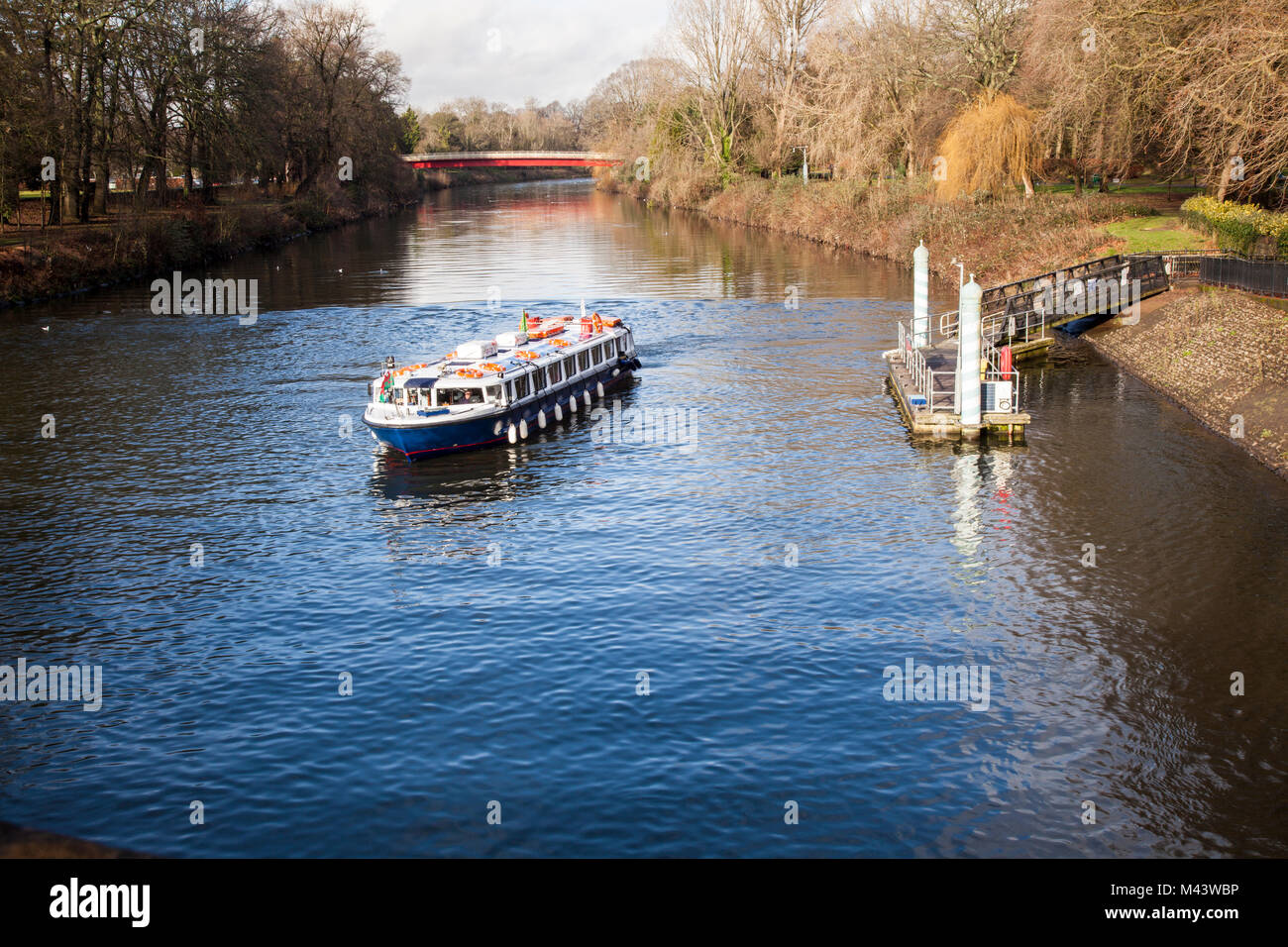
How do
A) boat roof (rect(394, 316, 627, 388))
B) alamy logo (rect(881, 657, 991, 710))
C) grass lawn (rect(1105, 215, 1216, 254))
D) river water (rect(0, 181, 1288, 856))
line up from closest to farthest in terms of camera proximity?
river water (rect(0, 181, 1288, 856)) → alamy logo (rect(881, 657, 991, 710)) → boat roof (rect(394, 316, 627, 388)) → grass lawn (rect(1105, 215, 1216, 254))

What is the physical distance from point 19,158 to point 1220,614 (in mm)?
79837

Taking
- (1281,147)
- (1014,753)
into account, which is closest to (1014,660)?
(1014,753)

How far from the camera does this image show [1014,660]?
26266mm

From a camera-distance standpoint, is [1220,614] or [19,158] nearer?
[1220,614]

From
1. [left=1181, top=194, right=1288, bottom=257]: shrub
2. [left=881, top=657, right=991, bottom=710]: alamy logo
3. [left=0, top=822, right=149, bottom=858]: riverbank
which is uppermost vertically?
[left=1181, top=194, right=1288, bottom=257]: shrub

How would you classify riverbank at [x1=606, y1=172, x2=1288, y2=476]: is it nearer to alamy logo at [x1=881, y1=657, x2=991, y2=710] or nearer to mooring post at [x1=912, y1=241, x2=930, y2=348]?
mooring post at [x1=912, y1=241, x2=930, y2=348]

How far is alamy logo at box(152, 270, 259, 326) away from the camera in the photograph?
7794cm

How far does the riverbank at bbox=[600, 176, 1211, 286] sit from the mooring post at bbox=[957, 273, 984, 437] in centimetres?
2910

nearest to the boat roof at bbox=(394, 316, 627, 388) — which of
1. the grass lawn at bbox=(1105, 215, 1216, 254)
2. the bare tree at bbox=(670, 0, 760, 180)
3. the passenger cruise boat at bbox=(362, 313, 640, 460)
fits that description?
the passenger cruise boat at bbox=(362, 313, 640, 460)

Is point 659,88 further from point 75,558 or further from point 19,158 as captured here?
point 75,558

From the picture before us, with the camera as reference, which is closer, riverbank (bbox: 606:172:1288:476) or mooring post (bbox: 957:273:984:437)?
mooring post (bbox: 957:273:984:437)
